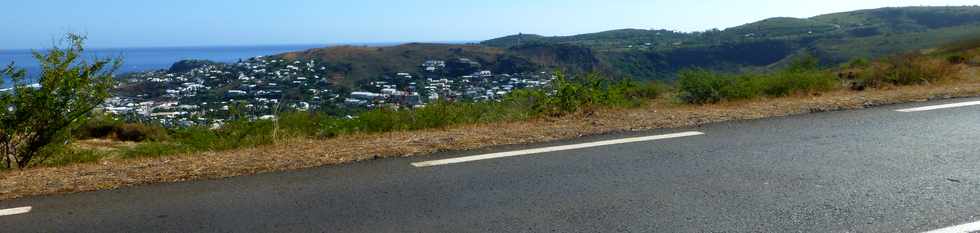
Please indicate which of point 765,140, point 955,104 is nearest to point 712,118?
point 765,140

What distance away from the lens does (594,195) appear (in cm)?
482

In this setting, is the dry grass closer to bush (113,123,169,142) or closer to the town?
the town

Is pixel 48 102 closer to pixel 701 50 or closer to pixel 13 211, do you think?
pixel 13 211

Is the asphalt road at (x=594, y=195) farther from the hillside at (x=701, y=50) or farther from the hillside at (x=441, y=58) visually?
the hillside at (x=441, y=58)

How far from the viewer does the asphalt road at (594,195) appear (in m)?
4.15

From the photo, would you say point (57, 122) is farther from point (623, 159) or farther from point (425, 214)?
point (623, 159)

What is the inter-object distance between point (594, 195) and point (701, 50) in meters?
62.8

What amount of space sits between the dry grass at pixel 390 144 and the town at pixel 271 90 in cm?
205

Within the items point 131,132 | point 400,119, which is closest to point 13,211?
point 400,119

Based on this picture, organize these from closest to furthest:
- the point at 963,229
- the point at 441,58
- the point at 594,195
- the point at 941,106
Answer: the point at 963,229
the point at 594,195
the point at 941,106
the point at 441,58

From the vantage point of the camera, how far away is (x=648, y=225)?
4098 millimetres

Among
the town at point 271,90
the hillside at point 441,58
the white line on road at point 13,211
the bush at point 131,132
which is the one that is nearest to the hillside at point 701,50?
the hillside at point 441,58

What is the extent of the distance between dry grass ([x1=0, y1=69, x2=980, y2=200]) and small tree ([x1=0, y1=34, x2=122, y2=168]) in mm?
1253

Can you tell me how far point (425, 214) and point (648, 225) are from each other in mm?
1301
